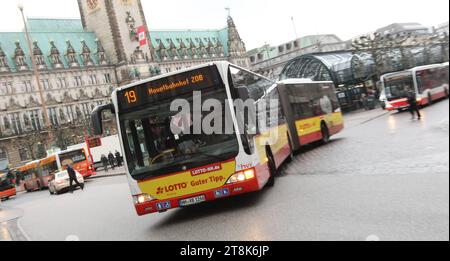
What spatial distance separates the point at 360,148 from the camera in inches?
621

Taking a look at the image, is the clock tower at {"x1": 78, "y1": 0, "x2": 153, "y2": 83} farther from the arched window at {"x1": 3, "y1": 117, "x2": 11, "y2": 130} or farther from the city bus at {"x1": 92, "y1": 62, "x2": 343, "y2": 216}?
the city bus at {"x1": 92, "y1": 62, "x2": 343, "y2": 216}

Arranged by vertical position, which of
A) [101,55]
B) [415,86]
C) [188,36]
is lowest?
[415,86]

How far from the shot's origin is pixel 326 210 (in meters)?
7.71

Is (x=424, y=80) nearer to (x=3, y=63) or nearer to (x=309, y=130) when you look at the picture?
(x=309, y=130)

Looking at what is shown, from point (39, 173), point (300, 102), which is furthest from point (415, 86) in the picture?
point (39, 173)

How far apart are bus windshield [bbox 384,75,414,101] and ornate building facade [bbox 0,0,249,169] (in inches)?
1845

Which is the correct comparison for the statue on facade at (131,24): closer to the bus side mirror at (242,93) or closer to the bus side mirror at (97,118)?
the bus side mirror at (97,118)

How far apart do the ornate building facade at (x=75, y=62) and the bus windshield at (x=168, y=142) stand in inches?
2425

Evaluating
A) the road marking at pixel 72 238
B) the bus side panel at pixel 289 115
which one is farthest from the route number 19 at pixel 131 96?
the bus side panel at pixel 289 115

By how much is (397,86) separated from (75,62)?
67329 millimetres

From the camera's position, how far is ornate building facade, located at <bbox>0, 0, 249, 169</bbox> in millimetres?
76625

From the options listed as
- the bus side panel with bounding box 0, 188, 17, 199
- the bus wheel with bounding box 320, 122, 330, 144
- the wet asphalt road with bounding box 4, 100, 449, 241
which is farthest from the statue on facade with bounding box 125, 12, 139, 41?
the wet asphalt road with bounding box 4, 100, 449, 241

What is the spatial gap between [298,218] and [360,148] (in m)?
8.89
